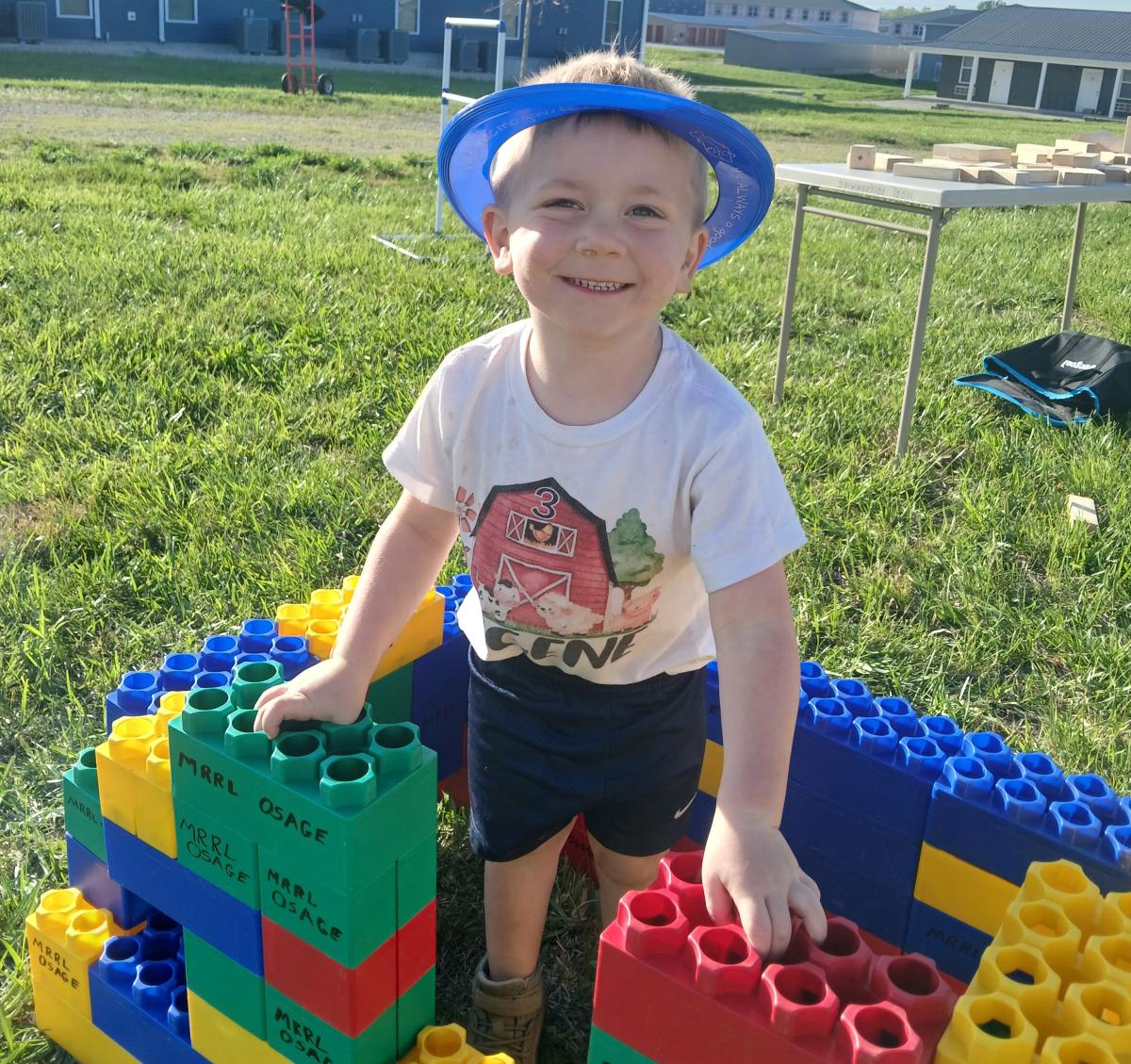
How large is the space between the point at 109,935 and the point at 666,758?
88 centimetres

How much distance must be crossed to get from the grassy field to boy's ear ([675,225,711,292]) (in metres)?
1.22

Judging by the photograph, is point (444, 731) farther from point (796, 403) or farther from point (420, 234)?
point (420, 234)

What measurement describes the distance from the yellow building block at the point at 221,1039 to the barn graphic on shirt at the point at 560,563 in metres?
0.66

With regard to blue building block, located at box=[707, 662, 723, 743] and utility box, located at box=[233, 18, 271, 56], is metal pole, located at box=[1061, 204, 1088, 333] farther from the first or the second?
utility box, located at box=[233, 18, 271, 56]

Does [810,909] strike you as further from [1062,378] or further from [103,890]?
[1062,378]

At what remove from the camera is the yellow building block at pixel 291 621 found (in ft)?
6.85

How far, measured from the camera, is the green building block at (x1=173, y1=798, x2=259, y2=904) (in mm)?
1430

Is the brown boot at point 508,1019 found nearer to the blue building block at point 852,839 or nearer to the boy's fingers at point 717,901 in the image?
the blue building block at point 852,839

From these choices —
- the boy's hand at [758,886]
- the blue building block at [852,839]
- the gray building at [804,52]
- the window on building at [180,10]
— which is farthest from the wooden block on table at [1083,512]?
the gray building at [804,52]

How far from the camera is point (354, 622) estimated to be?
1.78 metres

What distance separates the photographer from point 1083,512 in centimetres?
382

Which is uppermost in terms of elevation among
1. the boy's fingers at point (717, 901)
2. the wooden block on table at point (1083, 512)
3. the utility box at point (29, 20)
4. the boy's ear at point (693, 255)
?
the utility box at point (29, 20)

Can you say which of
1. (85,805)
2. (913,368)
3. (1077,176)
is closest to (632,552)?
(85,805)

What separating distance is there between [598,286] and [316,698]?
0.66 metres
